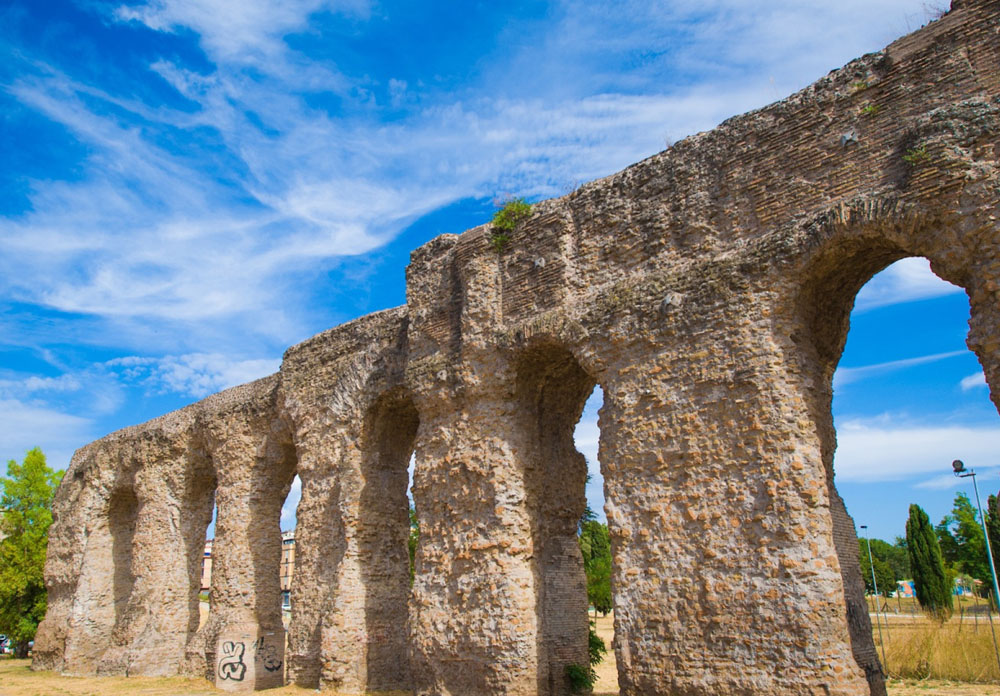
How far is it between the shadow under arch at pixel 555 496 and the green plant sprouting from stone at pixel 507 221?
1482 millimetres

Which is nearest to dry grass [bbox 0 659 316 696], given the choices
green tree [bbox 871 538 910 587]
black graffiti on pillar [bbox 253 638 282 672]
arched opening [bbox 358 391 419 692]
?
black graffiti on pillar [bbox 253 638 282 672]

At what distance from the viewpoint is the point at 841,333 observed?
284 inches

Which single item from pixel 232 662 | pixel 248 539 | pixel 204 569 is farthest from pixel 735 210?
pixel 204 569

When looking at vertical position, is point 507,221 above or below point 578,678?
above

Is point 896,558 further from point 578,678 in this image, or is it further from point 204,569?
point 578,678

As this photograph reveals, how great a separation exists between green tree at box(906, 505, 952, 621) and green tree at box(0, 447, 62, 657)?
2458 cm

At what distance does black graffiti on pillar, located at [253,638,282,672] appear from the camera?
464 inches

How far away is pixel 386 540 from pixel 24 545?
582 inches

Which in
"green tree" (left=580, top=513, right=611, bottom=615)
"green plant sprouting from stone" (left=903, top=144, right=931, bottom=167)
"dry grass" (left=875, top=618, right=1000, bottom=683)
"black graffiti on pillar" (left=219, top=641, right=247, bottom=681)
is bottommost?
"dry grass" (left=875, top=618, right=1000, bottom=683)

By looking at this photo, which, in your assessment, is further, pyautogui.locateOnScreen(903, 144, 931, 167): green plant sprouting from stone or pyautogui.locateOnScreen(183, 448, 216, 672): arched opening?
pyautogui.locateOnScreen(183, 448, 216, 672): arched opening

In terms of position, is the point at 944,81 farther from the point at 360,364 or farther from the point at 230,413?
the point at 230,413

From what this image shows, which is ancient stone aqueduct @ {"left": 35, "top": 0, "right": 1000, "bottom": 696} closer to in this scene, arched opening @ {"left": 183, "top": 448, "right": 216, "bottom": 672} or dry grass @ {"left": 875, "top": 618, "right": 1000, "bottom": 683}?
arched opening @ {"left": 183, "top": 448, "right": 216, "bottom": 672}

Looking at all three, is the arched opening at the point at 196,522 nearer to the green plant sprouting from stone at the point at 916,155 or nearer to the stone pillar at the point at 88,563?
the stone pillar at the point at 88,563

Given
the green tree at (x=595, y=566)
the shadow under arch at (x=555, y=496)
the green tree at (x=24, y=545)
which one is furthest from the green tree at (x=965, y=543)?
the green tree at (x=24, y=545)
